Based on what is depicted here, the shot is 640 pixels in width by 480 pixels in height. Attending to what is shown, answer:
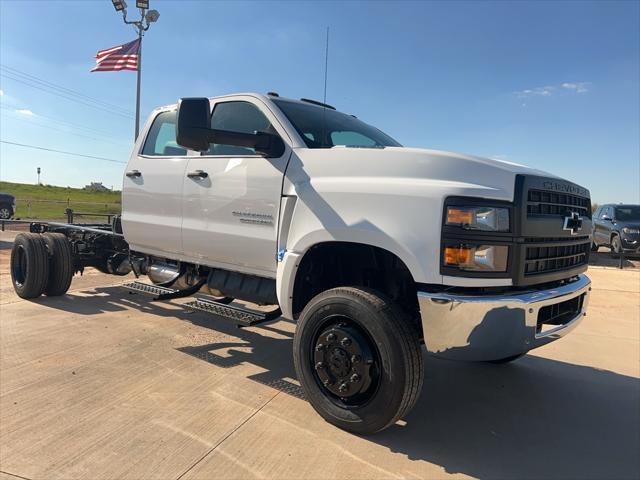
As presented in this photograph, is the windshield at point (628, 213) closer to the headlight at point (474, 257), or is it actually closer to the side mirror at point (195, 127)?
the headlight at point (474, 257)

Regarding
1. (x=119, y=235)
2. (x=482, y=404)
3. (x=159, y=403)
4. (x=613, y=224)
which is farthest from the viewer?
(x=613, y=224)

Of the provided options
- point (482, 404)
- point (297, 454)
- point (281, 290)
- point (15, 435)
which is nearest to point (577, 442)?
point (482, 404)

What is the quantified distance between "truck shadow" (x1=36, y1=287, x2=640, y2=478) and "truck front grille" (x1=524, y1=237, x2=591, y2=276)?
108cm

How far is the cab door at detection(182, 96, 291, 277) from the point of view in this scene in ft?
11.8

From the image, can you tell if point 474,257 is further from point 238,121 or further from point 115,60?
point 115,60

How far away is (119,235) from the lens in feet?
18.7

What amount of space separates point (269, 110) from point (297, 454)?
8.18 ft

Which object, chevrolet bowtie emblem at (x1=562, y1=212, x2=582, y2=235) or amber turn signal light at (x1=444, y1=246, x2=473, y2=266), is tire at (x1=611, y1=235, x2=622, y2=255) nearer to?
chevrolet bowtie emblem at (x1=562, y1=212, x2=582, y2=235)

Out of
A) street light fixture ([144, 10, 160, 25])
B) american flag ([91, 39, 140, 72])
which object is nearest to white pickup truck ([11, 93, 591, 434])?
american flag ([91, 39, 140, 72])

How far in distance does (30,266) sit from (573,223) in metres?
6.14

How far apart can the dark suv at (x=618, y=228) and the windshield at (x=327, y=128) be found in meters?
11.7

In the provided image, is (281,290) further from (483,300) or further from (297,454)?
(483,300)

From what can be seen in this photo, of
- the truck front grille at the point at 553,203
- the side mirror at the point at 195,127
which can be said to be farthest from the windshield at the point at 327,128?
the truck front grille at the point at 553,203

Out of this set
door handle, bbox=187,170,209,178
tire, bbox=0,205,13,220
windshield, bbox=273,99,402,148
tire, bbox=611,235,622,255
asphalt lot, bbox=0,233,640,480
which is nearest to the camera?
asphalt lot, bbox=0,233,640,480
